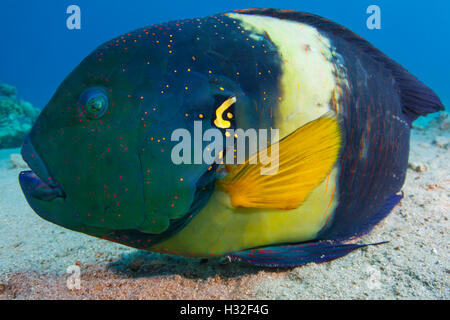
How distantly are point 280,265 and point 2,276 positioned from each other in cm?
168

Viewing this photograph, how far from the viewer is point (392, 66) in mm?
2006

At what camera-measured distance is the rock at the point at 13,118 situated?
9.51m

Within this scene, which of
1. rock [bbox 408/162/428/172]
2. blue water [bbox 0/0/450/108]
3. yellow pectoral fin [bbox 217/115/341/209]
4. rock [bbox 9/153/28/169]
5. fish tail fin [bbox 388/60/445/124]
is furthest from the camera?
blue water [bbox 0/0/450/108]

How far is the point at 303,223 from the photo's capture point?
5.21 ft

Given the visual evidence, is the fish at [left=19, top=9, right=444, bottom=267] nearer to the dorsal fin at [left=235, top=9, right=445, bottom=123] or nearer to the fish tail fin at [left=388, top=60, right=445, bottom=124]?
the dorsal fin at [left=235, top=9, right=445, bottom=123]

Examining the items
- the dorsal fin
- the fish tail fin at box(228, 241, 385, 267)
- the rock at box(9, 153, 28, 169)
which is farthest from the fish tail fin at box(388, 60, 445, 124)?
the rock at box(9, 153, 28, 169)

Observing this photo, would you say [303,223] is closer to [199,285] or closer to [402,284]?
[402,284]

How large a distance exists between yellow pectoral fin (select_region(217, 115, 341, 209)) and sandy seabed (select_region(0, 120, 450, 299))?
47cm

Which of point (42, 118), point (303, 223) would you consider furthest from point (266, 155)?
point (42, 118)

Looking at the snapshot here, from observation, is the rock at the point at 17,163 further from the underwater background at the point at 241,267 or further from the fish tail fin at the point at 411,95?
the fish tail fin at the point at 411,95

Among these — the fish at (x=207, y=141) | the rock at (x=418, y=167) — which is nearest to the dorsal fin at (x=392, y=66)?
the fish at (x=207, y=141)

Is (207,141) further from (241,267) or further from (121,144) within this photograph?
(241,267)

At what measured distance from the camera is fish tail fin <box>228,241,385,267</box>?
1511 millimetres

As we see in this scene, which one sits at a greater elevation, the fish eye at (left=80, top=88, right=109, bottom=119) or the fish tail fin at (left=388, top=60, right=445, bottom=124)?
the fish tail fin at (left=388, top=60, right=445, bottom=124)
